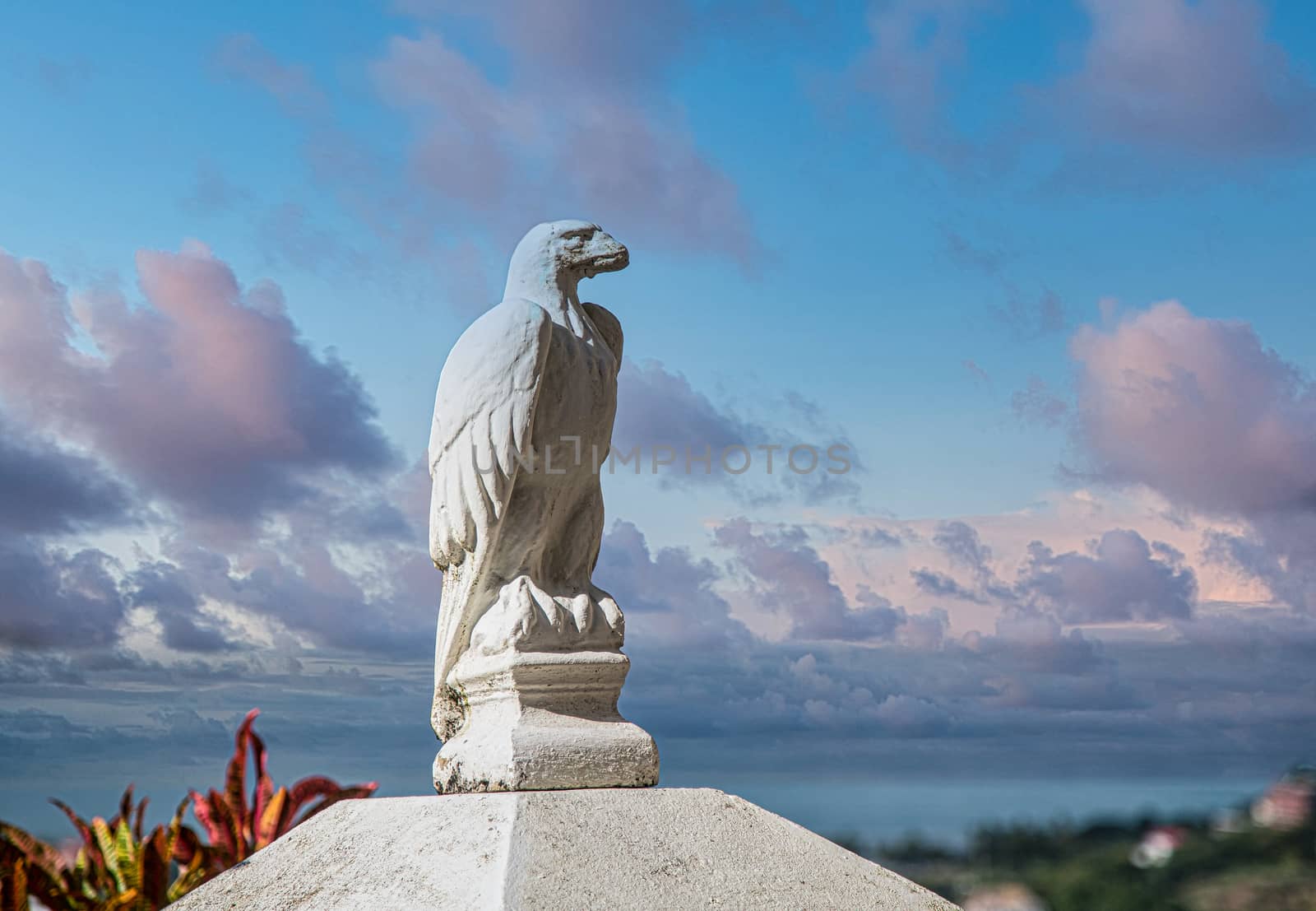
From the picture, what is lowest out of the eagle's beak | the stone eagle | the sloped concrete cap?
the sloped concrete cap

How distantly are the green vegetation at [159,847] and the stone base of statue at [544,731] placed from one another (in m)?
2.40

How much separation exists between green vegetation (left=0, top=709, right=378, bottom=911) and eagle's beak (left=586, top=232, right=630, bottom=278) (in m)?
3.57

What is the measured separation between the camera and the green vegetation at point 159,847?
7363 mm

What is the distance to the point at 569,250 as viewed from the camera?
17.7 ft

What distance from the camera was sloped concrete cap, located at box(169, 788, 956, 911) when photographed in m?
4.16

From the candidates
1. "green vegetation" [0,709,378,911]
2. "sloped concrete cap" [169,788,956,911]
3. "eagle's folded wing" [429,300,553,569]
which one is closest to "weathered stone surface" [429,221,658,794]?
"eagle's folded wing" [429,300,553,569]

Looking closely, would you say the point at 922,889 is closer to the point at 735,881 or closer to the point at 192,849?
the point at 735,881

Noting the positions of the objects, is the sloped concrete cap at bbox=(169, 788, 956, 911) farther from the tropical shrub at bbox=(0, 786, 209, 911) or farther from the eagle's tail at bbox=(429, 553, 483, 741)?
the tropical shrub at bbox=(0, 786, 209, 911)

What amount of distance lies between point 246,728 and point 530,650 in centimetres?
446

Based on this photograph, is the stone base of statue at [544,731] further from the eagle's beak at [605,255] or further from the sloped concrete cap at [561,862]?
the eagle's beak at [605,255]

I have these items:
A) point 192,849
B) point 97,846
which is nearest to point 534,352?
point 192,849

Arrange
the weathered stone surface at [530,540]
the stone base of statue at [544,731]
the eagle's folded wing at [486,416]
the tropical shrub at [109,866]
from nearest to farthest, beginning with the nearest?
the stone base of statue at [544,731] < the weathered stone surface at [530,540] < the eagle's folded wing at [486,416] < the tropical shrub at [109,866]

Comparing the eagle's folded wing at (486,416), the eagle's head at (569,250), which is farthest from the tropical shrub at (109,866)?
the eagle's head at (569,250)

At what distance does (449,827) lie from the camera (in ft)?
14.7
